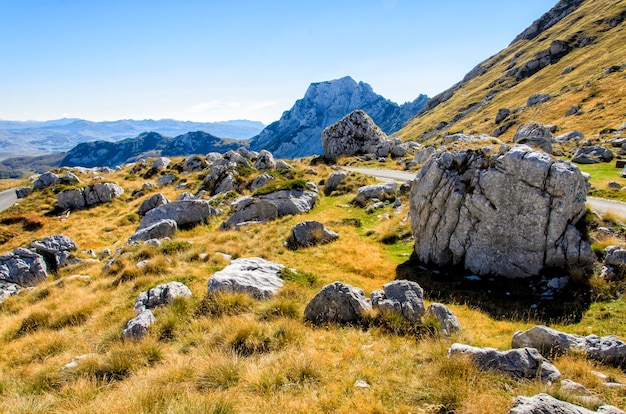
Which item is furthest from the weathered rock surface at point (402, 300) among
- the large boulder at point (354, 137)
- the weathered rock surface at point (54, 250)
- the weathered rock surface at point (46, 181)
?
the weathered rock surface at point (46, 181)

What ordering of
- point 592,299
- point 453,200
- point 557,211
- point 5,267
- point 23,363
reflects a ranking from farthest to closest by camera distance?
1. point 5,267
2. point 453,200
3. point 557,211
4. point 592,299
5. point 23,363

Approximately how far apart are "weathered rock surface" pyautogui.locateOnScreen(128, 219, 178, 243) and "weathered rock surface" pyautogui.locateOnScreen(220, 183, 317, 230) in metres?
3.79

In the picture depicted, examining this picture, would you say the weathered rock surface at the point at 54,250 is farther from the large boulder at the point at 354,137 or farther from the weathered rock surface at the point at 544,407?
the large boulder at the point at 354,137

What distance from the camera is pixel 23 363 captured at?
981 cm

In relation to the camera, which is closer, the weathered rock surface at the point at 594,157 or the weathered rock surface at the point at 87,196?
the weathered rock surface at the point at 594,157

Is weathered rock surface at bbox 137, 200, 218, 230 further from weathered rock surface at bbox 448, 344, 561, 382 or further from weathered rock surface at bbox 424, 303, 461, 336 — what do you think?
weathered rock surface at bbox 448, 344, 561, 382

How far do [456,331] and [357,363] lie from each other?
3920 mm

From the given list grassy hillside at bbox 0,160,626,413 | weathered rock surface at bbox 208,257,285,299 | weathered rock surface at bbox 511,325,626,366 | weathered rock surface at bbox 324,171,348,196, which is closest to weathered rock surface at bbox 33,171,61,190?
grassy hillside at bbox 0,160,626,413

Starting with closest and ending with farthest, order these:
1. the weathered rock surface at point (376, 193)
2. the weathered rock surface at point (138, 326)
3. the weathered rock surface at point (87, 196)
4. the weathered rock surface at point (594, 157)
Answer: the weathered rock surface at point (138, 326), the weathered rock surface at point (376, 193), the weathered rock surface at point (594, 157), the weathered rock surface at point (87, 196)

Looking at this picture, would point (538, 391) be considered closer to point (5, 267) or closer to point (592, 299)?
point (592, 299)

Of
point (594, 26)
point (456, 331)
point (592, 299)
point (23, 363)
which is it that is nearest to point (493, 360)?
point (456, 331)

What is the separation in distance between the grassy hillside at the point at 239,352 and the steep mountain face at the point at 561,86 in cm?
5748

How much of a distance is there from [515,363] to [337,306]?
203 inches

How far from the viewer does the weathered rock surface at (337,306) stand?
35.2ft
